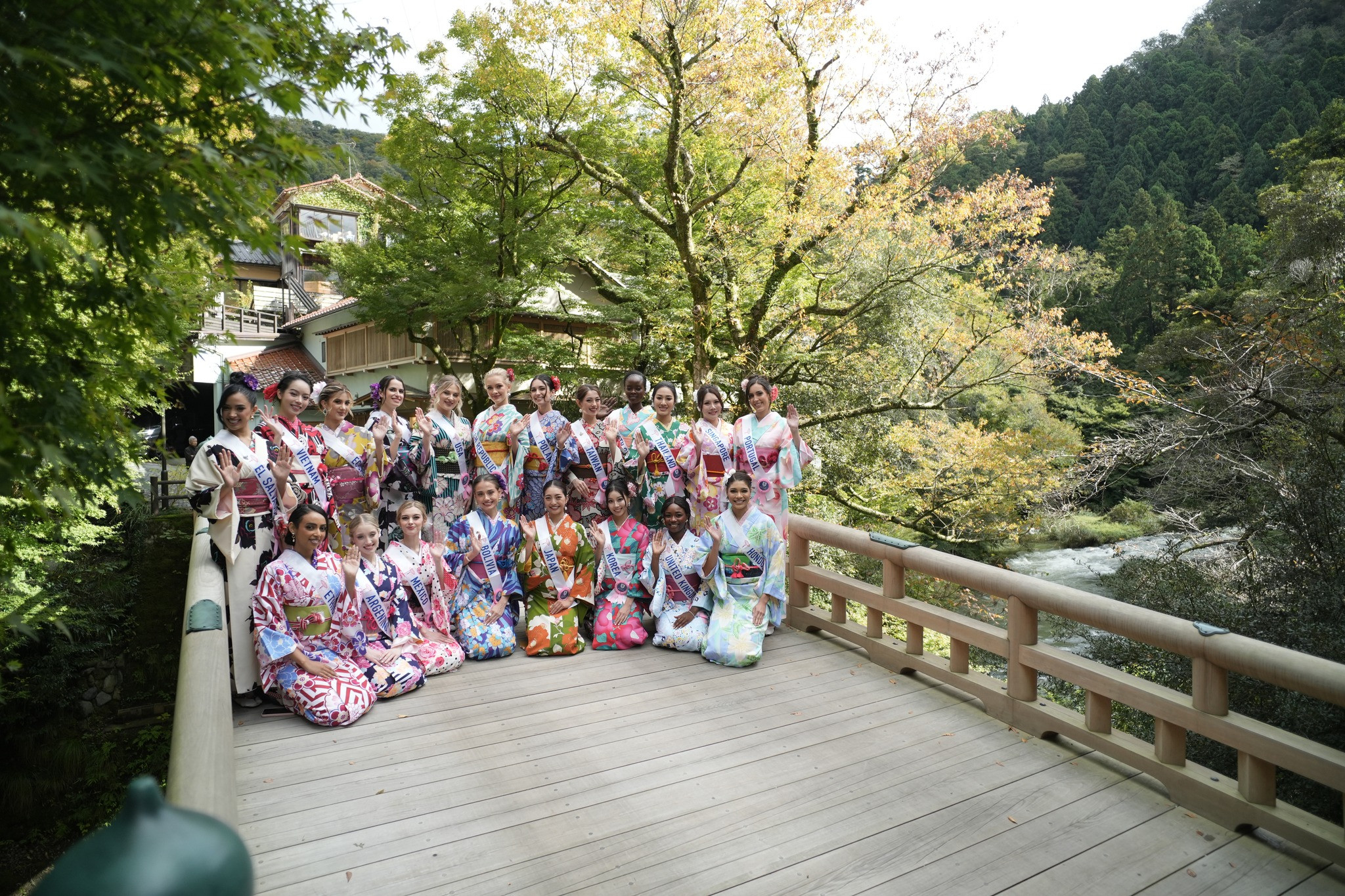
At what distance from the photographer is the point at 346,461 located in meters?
5.07

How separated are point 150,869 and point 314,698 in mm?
3166

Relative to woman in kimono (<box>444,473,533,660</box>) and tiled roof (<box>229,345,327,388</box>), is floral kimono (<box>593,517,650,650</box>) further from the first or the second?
tiled roof (<box>229,345,327,388</box>)

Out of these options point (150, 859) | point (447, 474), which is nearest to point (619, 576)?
point (447, 474)

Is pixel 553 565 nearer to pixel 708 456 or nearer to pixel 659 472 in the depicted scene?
pixel 659 472

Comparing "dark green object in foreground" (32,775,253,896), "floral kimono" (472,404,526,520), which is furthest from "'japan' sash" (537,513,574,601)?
"dark green object in foreground" (32,775,253,896)

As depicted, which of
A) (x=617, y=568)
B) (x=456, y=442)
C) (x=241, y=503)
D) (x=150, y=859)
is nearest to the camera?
(x=150, y=859)

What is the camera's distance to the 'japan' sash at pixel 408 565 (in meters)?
4.47

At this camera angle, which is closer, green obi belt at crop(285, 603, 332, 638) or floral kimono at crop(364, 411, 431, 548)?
green obi belt at crop(285, 603, 332, 638)

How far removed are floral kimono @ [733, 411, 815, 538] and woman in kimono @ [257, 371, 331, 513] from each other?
2.72m

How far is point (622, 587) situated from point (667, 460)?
1.01m

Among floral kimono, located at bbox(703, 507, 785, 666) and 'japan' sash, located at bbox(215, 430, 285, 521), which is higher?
'japan' sash, located at bbox(215, 430, 285, 521)

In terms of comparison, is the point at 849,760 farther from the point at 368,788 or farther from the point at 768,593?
the point at 368,788

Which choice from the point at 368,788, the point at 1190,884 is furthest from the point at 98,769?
the point at 1190,884

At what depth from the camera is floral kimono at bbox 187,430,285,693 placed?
413cm
